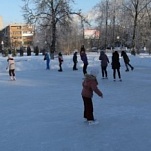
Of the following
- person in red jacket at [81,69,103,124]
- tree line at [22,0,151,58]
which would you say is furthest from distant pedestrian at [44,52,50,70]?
person in red jacket at [81,69,103,124]

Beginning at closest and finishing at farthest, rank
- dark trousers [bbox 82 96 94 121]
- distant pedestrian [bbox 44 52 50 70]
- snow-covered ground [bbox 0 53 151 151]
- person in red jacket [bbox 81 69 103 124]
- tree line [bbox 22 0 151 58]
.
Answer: snow-covered ground [bbox 0 53 151 151], person in red jacket [bbox 81 69 103 124], dark trousers [bbox 82 96 94 121], distant pedestrian [bbox 44 52 50 70], tree line [bbox 22 0 151 58]

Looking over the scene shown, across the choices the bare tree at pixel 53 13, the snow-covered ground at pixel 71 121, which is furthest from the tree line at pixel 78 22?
the snow-covered ground at pixel 71 121

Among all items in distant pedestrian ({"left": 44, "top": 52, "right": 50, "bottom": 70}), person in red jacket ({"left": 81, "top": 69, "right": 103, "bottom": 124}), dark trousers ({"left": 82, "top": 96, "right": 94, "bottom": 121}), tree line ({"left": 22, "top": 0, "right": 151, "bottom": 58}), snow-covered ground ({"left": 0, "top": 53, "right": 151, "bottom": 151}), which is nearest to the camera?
snow-covered ground ({"left": 0, "top": 53, "right": 151, "bottom": 151})

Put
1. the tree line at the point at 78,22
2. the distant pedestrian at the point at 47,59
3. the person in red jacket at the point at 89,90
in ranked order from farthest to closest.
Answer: the tree line at the point at 78,22
the distant pedestrian at the point at 47,59
the person in red jacket at the point at 89,90

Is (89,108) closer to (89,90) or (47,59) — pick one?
(89,90)

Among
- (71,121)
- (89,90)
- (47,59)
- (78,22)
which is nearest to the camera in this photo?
(89,90)

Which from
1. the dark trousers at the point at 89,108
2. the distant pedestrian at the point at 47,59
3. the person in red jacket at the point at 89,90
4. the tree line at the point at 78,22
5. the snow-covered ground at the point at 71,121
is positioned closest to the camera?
the snow-covered ground at the point at 71,121

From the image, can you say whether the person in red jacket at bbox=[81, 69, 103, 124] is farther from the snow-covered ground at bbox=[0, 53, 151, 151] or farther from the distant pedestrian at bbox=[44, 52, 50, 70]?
the distant pedestrian at bbox=[44, 52, 50, 70]

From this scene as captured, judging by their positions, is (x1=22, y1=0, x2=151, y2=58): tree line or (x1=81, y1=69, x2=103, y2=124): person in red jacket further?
(x1=22, y1=0, x2=151, y2=58): tree line

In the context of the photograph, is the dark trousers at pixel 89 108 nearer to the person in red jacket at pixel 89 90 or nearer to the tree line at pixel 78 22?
the person in red jacket at pixel 89 90

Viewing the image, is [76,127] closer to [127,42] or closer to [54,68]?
[54,68]

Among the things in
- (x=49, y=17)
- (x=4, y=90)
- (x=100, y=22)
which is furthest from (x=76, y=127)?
(x=100, y=22)

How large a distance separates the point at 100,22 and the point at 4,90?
49209 millimetres

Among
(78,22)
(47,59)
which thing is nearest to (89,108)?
(47,59)
